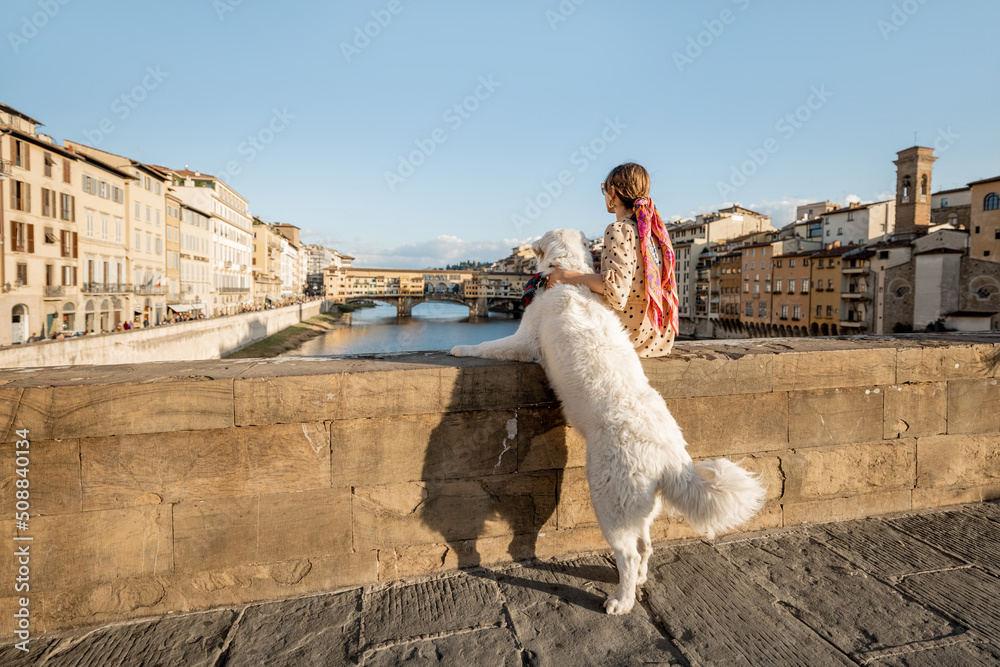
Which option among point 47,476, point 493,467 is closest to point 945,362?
point 493,467

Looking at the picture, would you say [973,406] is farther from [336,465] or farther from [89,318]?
[89,318]

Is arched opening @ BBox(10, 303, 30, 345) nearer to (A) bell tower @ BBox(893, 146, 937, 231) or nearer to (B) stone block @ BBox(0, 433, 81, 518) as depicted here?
(B) stone block @ BBox(0, 433, 81, 518)

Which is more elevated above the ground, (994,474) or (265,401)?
(265,401)

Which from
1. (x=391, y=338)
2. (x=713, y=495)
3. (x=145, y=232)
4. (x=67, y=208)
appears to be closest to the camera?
(x=713, y=495)

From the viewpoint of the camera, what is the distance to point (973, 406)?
371cm

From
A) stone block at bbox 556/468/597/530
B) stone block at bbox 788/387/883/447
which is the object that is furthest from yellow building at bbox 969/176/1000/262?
stone block at bbox 556/468/597/530

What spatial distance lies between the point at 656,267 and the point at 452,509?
64.5 inches

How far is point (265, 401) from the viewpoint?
2.49 metres

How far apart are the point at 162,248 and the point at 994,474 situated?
47678mm

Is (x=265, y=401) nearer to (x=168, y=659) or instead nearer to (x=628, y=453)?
(x=168, y=659)

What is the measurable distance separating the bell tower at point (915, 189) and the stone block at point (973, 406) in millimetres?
55722

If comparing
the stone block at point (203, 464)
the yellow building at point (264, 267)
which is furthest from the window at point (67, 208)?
the yellow building at point (264, 267)

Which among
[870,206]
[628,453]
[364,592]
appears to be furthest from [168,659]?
[870,206]

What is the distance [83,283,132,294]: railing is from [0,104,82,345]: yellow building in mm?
774
